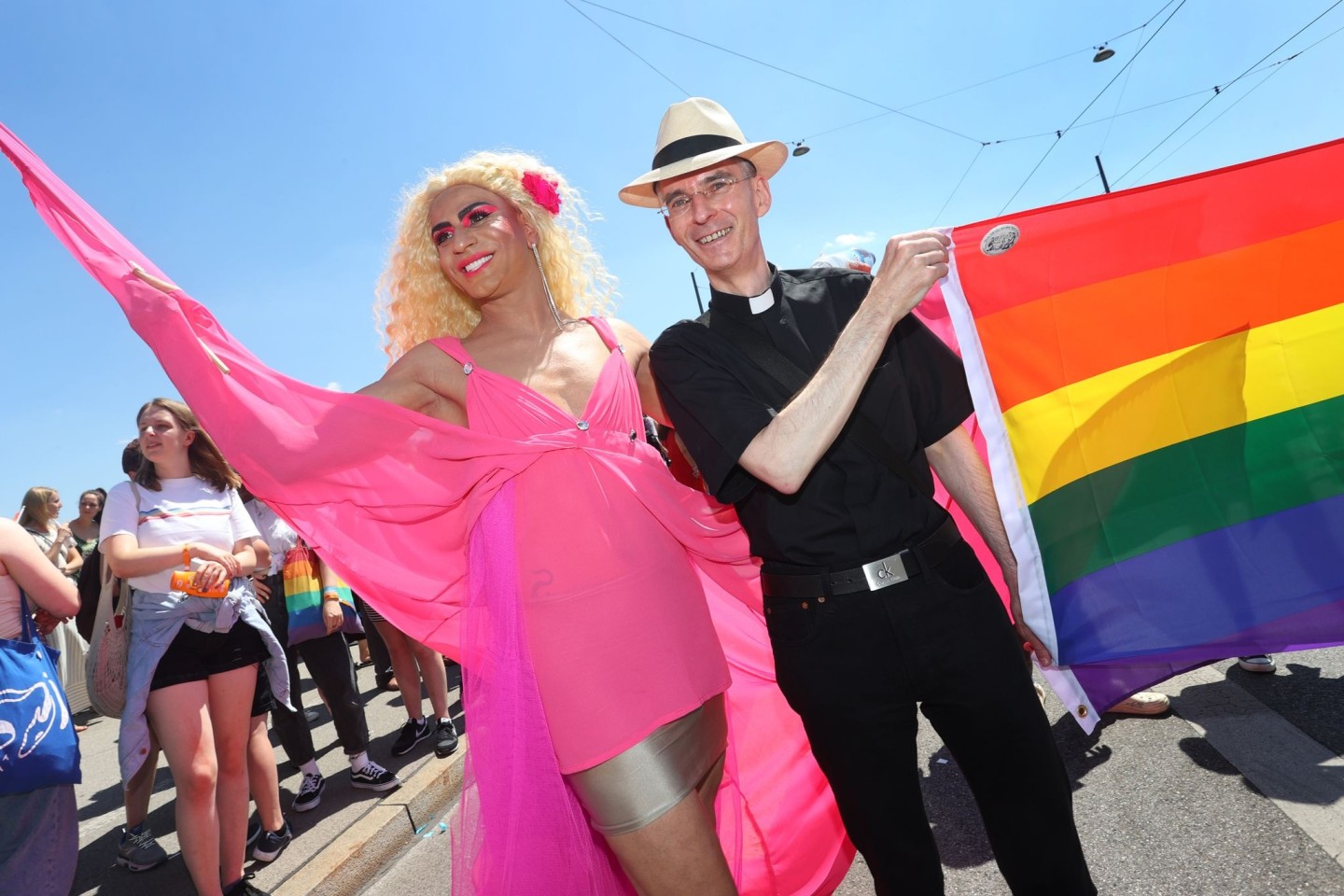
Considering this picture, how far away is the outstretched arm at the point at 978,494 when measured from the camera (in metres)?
2.44

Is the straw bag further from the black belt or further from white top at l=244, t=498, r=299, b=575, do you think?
the black belt

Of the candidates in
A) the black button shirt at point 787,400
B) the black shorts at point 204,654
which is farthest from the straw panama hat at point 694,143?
the black shorts at point 204,654

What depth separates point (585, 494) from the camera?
2.44 m

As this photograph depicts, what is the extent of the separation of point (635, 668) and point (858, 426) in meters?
0.85

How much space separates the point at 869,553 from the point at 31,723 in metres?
2.68

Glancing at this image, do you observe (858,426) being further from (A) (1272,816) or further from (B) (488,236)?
(A) (1272,816)

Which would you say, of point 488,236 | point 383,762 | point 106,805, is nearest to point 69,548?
point 106,805

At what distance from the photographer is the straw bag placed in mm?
3764

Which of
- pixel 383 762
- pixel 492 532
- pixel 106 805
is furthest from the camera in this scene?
pixel 106 805

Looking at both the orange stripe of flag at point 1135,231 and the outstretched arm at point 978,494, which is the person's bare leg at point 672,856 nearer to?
the outstretched arm at point 978,494

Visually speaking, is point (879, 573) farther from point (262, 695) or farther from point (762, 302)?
point (262, 695)

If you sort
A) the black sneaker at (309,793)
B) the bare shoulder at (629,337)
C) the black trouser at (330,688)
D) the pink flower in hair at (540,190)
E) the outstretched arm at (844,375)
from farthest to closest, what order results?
1. the black trouser at (330,688)
2. the black sneaker at (309,793)
3. the pink flower in hair at (540,190)
4. the bare shoulder at (629,337)
5. the outstretched arm at (844,375)

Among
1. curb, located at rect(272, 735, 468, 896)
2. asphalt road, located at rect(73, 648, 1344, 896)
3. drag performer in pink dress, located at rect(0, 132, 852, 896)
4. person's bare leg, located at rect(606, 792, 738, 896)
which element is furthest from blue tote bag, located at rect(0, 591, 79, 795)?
person's bare leg, located at rect(606, 792, 738, 896)

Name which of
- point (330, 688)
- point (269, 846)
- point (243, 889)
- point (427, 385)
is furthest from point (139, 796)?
point (427, 385)
